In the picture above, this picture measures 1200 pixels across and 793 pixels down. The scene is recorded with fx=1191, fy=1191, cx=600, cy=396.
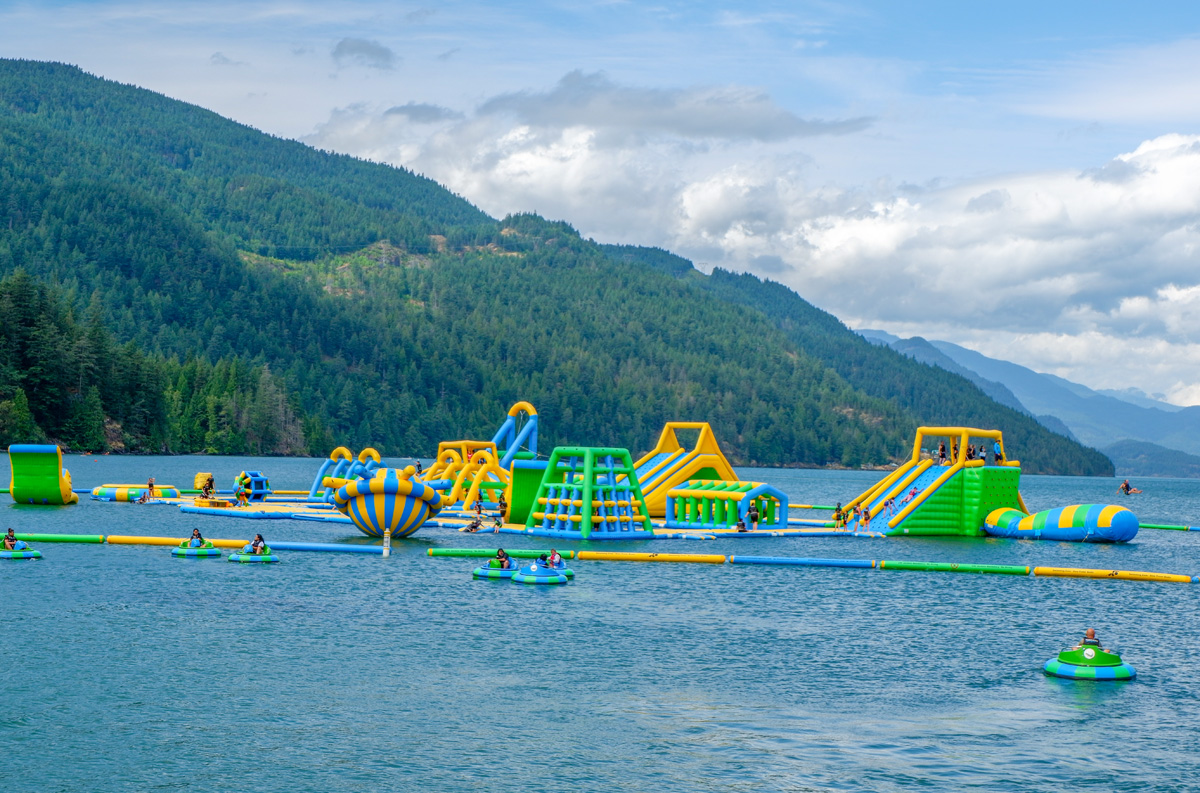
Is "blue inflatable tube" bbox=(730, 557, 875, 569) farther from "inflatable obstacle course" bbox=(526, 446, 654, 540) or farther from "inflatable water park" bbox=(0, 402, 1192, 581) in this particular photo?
"inflatable obstacle course" bbox=(526, 446, 654, 540)

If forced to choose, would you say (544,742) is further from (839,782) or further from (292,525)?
(292,525)

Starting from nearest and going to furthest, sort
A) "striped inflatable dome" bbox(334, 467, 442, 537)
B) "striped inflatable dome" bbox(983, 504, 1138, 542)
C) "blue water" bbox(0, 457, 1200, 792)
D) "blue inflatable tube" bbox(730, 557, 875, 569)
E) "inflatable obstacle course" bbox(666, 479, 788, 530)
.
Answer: "blue water" bbox(0, 457, 1200, 792), "blue inflatable tube" bbox(730, 557, 875, 569), "striped inflatable dome" bbox(334, 467, 442, 537), "inflatable obstacle course" bbox(666, 479, 788, 530), "striped inflatable dome" bbox(983, 504, 1138, 542)

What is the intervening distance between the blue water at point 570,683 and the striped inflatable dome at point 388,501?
9.11m

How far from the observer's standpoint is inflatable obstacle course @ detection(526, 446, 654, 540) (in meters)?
68.6

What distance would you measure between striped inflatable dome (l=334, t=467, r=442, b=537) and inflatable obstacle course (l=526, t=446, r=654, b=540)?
6910 mm

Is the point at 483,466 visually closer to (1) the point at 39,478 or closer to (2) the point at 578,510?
(2) the point at 578,510

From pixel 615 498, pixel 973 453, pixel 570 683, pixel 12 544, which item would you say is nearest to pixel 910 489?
pixel 973 453

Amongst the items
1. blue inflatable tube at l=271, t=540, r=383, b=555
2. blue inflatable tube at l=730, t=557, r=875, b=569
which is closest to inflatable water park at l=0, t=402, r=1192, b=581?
blue inflatable tube at l=730, t=557, r=875, b=569

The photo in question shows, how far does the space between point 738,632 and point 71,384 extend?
15338cm

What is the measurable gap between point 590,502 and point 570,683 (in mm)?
35549

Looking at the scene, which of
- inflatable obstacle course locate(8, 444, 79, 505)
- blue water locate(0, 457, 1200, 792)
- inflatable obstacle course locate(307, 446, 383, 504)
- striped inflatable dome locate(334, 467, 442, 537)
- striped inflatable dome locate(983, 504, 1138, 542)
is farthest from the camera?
inflatable obstacle course locate(307, 446, 383, 504)

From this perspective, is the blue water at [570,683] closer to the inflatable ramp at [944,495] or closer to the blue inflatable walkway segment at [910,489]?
the inflatable ramp at [944,495]

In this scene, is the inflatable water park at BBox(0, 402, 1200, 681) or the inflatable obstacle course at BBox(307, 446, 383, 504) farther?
the inflatable obstacle course at BBox(307, 446, 383, 504)

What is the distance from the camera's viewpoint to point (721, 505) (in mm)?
79875
